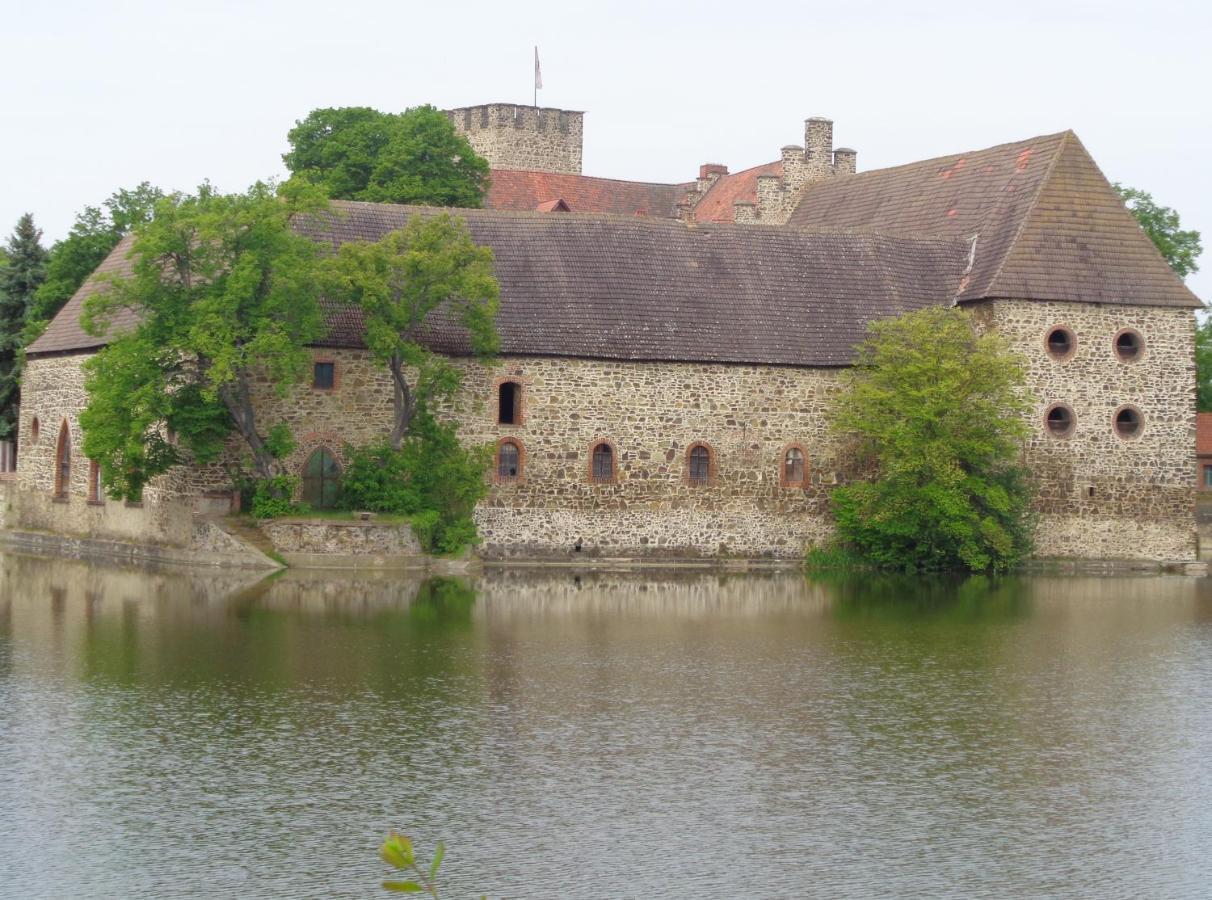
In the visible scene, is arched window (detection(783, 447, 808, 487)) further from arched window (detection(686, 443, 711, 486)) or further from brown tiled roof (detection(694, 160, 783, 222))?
brown tiled roof (detection(694, 160, 783, 222))

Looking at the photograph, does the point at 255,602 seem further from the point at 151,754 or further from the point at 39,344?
the point at 39,344

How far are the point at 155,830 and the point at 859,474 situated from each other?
94.7 ft

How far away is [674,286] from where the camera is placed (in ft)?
143

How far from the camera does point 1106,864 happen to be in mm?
16094

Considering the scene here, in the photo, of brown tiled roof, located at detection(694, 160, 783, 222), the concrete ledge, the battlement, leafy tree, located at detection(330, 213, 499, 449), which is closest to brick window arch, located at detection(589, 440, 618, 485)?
leafy tree, located at detection(330, 213, 499, 449)

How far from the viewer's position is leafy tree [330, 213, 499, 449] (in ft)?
126

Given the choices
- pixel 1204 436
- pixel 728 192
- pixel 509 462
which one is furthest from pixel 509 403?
pixel 728 192

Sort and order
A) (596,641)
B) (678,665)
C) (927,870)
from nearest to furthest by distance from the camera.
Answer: (927,870)
(678,665)
(596,641)

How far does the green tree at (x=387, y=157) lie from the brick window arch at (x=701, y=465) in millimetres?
15922

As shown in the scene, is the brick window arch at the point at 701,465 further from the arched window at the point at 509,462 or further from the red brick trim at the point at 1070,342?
the red brick trim at the point at 1070,342

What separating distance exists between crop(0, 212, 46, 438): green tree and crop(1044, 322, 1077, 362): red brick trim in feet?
90.2

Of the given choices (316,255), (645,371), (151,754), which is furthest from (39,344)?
(151,754)

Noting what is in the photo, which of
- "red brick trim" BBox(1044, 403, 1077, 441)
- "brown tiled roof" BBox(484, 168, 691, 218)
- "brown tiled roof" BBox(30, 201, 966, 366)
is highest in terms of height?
"brown tiled roof" BBox(484, 168, 691, 218)

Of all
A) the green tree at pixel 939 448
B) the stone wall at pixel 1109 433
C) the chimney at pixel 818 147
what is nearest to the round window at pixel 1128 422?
the stone wall at pixel 1109 433
